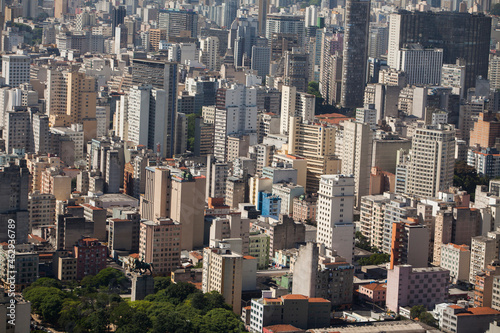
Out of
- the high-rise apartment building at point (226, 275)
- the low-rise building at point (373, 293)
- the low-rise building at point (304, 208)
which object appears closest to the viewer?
the high-rise apartment building at point (226, 275)

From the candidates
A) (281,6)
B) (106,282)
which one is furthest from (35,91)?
(281,6)

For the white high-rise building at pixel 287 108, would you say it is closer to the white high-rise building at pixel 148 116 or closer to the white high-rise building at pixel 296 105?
the white high-rise building at pixel 296 105

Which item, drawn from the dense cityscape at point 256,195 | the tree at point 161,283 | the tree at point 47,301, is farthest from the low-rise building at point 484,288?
the tree at point 47,301

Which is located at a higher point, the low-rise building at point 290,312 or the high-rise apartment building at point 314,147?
the high-rise apartment building at point 314,147

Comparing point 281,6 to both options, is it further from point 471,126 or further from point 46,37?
point 471,126

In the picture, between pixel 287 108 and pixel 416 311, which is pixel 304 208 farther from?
pixel 287 108

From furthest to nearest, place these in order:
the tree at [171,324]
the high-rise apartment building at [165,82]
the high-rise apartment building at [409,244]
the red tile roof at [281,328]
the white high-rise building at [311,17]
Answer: the white high-rise building at [311,17] < the high-rise apartment building at [165,82] < the high-rise apartment building at [409,244] < the red tile roof at [281,328] < the tree at [171,324]

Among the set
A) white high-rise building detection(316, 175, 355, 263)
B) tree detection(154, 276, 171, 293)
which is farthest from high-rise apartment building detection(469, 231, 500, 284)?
tree detection(154, 276, 171, 293)
